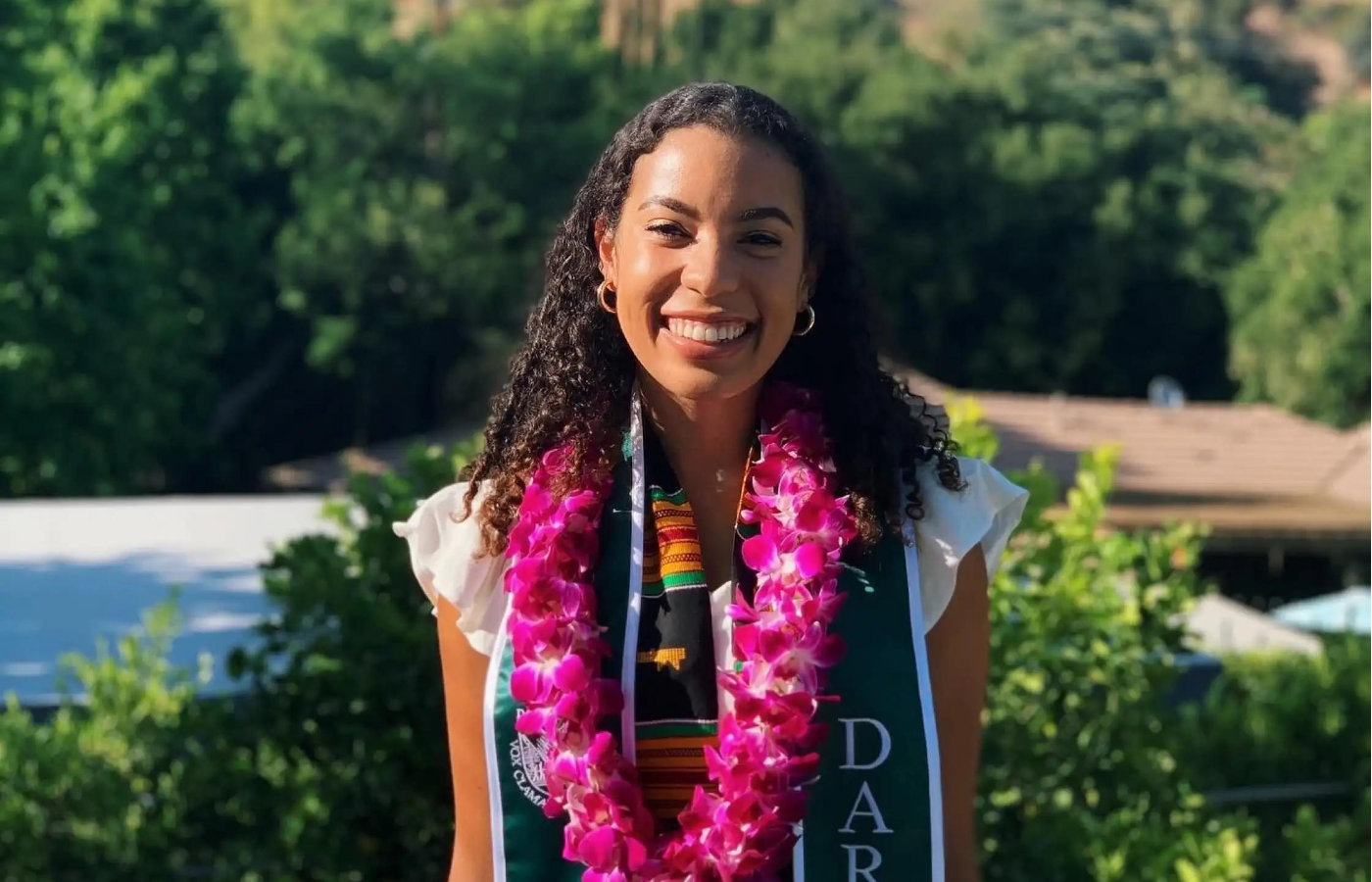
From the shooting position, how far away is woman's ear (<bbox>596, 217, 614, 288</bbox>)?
6.68ft

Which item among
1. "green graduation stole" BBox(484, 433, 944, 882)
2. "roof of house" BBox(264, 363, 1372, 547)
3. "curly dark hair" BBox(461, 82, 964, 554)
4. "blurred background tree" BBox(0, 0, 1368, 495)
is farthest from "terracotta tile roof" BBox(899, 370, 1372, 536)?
"green graduation stole" BBox(484, 433, 944, 882)

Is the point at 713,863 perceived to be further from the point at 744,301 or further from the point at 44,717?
the point at 44,717

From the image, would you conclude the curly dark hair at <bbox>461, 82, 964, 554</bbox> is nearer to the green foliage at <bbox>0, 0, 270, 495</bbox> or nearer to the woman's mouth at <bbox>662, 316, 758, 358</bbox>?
the woman's mouth at <bbox>662, 316, 758, 358</bbox>

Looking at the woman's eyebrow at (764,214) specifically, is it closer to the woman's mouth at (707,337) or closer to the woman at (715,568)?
the woman at (715,568)

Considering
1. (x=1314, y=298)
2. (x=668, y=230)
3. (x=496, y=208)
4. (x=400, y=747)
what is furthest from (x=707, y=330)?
(x=1314, y=298)

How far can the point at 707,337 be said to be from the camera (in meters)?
1.90

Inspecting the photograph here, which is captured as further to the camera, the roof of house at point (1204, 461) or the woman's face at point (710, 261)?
the roof of house at point (1204, 461)

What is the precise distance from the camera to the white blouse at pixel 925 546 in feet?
6.45

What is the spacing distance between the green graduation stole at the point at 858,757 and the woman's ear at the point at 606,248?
37 centimetres

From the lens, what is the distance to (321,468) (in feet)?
87.5

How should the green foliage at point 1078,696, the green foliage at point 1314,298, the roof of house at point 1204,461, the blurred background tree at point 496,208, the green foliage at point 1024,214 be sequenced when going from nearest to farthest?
the green foliage at point 1078,696 → the roof of house at point 1204,461 → the blurred background tree at point 496,208 → the green foliage at point 1314,298 → the green foliage at point 1024,214

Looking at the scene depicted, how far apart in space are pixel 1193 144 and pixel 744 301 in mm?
35999

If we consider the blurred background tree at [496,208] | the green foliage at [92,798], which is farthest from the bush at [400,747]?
the blurred background tree at [496,208]

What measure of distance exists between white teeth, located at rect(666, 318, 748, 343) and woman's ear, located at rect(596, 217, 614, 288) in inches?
6.5
